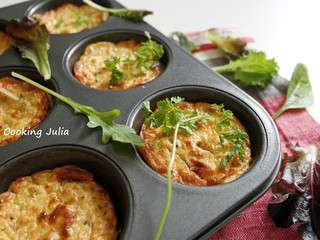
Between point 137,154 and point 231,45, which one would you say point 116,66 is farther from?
point 231,45

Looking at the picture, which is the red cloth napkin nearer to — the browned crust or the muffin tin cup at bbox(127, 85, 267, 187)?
Result: the muffin tin cup at bbox(127, 85, 267, 187)

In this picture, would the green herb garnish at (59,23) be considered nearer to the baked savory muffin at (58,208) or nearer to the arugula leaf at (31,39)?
the arugula leaf at (31,39)

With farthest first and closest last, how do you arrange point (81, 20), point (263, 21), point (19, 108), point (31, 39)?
point (263, 21) → point (81, 20) → point (31, 39) → point (19, 108)

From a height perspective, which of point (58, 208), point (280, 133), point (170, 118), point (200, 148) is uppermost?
point (170, 118)

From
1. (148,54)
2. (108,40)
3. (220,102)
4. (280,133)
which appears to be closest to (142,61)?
(148,54)

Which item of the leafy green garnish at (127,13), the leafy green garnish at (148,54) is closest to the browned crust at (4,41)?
the leafy green garnish at (127,13)

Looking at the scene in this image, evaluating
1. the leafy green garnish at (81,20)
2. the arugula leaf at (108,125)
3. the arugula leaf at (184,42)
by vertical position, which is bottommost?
the leafy green garnish at (81,20)

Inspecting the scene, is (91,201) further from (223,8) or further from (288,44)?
(223,8)

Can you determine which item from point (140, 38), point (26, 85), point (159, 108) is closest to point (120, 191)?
point (159, 108)
